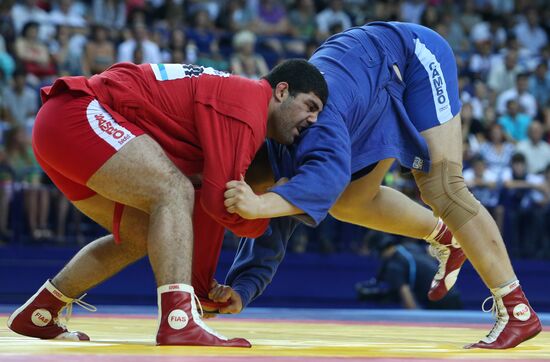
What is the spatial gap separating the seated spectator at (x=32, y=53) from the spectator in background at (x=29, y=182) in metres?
1.36

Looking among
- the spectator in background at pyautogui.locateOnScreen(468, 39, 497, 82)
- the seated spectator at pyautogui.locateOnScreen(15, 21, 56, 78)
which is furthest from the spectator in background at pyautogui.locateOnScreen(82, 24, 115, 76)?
the spectator in background at pyautogui.locateOnScreen(468, 39, 497, 82)

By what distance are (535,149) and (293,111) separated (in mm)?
7192

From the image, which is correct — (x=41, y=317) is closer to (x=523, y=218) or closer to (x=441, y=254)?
(x=441, y=254)

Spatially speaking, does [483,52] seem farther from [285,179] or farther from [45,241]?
[285,179]

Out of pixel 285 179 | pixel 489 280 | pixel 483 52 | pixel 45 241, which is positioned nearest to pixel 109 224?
pixel 285 179

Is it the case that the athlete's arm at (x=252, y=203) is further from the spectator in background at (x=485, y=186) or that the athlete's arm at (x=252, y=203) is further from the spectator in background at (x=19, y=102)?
the spectator in background at (x=19, y=102)

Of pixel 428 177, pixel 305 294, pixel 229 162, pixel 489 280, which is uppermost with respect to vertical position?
pixel 229 162

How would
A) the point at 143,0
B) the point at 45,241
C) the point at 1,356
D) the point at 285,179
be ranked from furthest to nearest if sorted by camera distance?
the point at 143,0 → the point at 45,241 → the point at 285,179 → the point at 1,356

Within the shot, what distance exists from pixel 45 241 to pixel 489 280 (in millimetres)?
5300

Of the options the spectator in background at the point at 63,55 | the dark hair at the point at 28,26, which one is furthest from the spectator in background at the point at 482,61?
the dark hair at the point at 28,26

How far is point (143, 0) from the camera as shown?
39.3 feet

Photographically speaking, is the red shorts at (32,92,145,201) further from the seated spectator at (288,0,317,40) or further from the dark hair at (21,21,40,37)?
the seated spectator at (288,0,317,40)

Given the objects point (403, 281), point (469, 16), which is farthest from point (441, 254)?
point (469, 16)

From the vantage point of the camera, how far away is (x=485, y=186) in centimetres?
909
